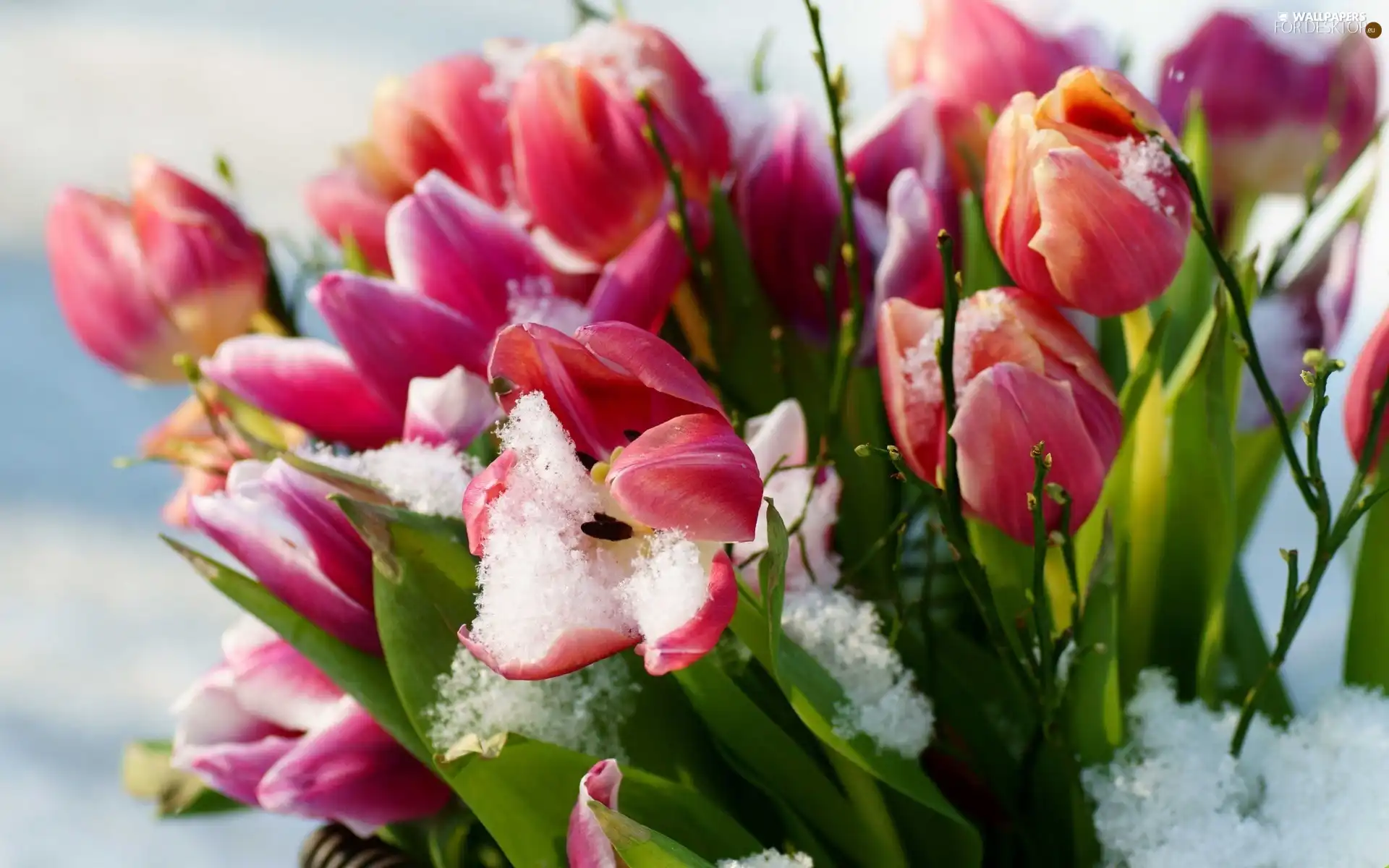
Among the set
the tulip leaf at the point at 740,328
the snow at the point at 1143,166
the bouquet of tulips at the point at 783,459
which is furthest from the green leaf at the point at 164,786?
the snow at the point at 1143,166

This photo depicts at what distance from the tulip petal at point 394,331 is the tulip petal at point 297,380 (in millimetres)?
15

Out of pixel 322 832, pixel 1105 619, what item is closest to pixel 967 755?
pixel 1105 619

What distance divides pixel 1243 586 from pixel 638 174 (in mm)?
177

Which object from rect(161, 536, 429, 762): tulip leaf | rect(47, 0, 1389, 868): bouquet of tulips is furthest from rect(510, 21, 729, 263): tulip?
rect(161, 536, 429, 762): tulip leaf

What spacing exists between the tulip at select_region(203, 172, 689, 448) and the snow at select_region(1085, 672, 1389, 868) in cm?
13

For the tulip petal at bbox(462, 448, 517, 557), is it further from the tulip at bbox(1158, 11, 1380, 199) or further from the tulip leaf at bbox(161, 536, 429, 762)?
the tulip at bbox(1158, 11, 1380, 199)

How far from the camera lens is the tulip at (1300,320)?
1.00ft

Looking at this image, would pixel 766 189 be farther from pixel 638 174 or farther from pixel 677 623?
pixel 677 623

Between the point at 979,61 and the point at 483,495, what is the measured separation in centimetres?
20

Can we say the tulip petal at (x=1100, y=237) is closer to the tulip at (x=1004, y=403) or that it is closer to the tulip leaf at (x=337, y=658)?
the tulip at (x=1004, y=403)

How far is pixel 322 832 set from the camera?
0.31 m

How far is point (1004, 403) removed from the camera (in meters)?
0.20

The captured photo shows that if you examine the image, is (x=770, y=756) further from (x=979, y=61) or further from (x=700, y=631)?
(x=979, y=61)

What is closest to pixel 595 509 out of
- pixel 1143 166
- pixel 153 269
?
pixel 1143 166
